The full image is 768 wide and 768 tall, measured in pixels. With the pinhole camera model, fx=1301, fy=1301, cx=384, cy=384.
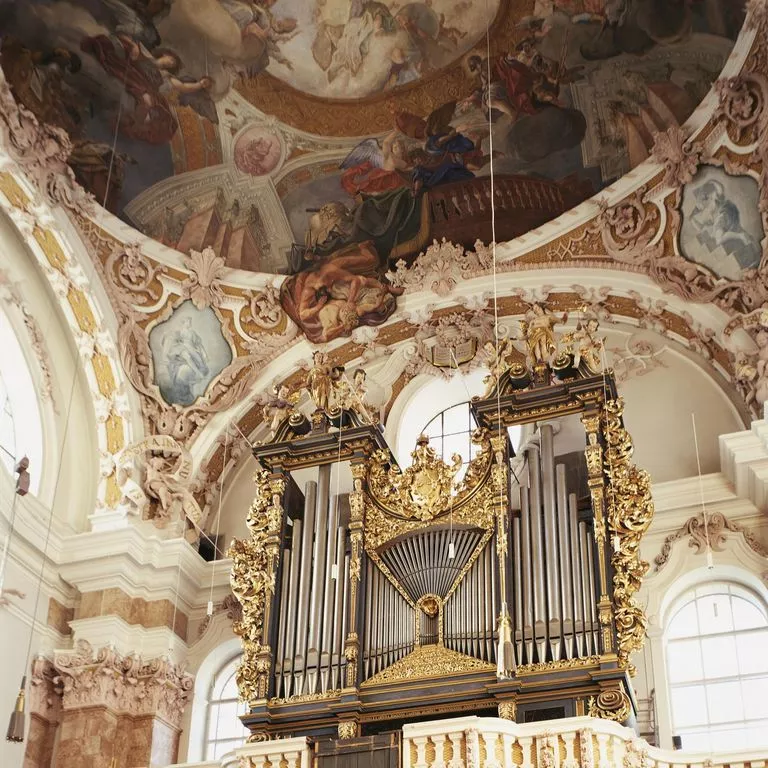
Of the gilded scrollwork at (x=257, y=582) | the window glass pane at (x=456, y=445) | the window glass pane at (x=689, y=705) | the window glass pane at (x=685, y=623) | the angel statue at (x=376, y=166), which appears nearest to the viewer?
the gilded scrollwork at (x=257, y=582)

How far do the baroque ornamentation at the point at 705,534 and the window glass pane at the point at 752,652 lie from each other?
1.04 m

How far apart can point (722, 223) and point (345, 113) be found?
5599 millimetres

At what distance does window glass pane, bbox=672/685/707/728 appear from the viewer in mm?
14406

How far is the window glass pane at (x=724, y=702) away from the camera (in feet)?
46.9

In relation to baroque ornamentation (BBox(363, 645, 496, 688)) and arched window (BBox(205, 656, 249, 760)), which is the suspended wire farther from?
arched window (BBox(205, 656, 249, 760))

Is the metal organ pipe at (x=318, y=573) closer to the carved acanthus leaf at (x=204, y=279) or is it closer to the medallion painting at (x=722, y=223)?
the carved acanthus leaf at (x=204, y=279)

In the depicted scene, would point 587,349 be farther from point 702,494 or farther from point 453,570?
point 453,570

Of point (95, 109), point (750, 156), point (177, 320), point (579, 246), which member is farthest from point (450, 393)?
point (95, 109)

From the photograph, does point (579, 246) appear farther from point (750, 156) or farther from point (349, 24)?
point (349, 24)

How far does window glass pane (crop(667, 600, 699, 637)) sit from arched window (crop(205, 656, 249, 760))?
5.29m

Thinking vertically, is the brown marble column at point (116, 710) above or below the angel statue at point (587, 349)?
below

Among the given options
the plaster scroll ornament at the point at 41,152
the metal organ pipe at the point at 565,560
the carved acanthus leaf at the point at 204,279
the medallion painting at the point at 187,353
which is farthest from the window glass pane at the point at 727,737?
the plaster scroll ornament at the point at 41,152

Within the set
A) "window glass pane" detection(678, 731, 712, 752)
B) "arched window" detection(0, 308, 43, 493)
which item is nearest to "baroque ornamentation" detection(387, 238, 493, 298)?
"arched window" detection(0, 308, 43, 493)

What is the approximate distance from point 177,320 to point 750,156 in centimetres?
802
